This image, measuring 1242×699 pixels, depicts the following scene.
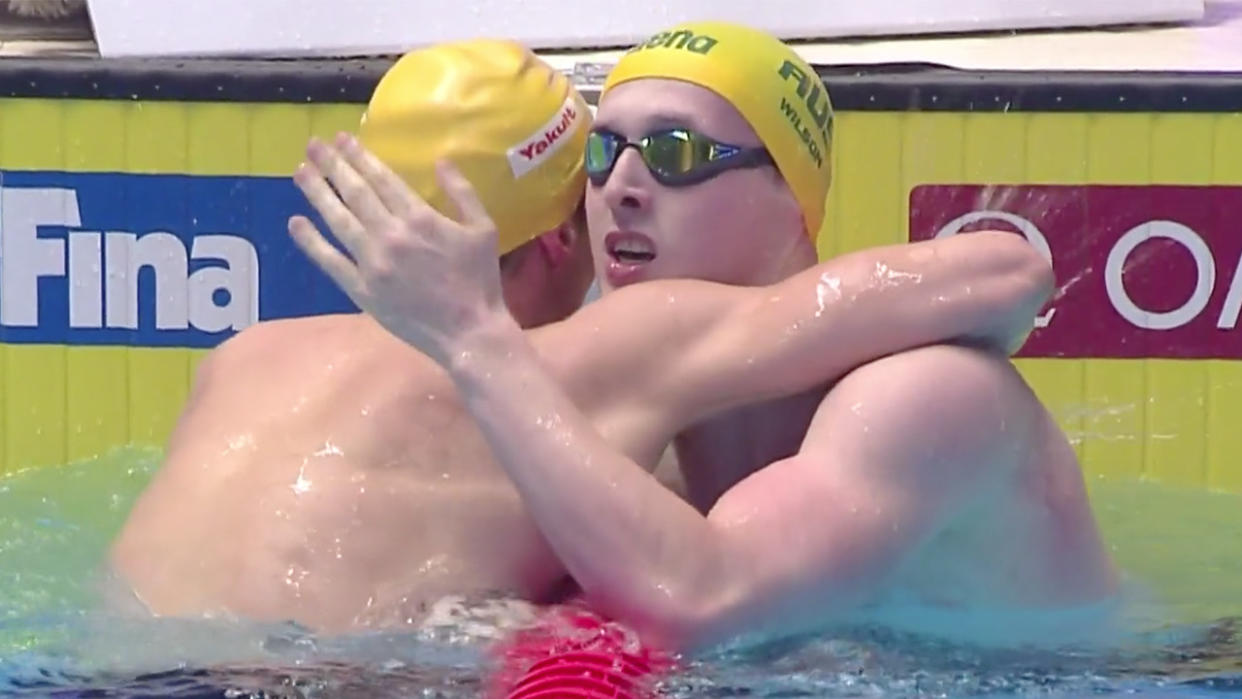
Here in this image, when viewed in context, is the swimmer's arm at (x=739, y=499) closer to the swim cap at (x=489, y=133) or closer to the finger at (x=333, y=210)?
the finger at (x=333, y=210)

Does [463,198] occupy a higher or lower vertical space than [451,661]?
higher

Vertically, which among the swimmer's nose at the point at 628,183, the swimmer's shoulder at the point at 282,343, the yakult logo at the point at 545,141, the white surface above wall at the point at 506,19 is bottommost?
the swimmer's shoulder at the point at 282,343

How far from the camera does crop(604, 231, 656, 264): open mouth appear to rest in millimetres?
2680

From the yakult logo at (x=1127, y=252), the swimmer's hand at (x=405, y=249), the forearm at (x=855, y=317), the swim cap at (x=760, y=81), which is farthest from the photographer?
the yakult logo at (x=1127, y=252)

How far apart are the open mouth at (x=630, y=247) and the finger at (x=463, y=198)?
23.1 inches

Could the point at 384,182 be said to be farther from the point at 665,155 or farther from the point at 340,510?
the point at 665,155

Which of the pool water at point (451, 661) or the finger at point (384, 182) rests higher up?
the finger at point (384, 182)

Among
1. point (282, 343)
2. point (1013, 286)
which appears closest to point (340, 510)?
point (282, 343)

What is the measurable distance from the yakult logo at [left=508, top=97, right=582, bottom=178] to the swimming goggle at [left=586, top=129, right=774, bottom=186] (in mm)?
41

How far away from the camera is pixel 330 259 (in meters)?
2.11

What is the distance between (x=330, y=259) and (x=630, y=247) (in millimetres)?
668

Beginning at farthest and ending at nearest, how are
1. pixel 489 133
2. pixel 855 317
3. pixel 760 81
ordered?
pixel 760 81
pixel 489 133
pixel 855 317

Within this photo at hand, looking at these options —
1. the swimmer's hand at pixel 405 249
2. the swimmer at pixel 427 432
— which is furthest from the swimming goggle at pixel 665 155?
the swimmer's hand at pixel 405 249

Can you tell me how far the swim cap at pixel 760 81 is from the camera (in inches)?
108
